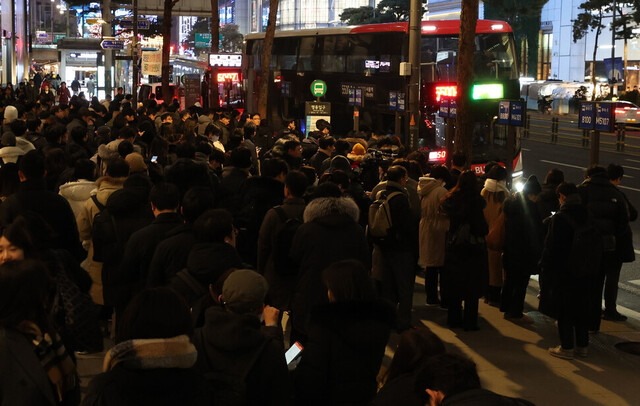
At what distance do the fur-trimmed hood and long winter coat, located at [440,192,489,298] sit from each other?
8.93 ft

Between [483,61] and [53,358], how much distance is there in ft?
65.2

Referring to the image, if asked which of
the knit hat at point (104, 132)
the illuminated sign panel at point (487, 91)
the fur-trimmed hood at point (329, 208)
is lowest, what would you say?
the fur-trimmed hood at point (329, 208)

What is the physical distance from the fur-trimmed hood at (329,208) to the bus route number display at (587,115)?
5687mm

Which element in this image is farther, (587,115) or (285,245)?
(587,115)

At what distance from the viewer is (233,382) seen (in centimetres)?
387

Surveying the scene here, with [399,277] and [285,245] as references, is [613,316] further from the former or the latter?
[285,245]

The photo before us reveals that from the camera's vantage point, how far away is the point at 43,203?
675 cm

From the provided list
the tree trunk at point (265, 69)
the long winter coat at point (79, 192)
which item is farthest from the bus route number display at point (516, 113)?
the tree trunk at point (265, 69)

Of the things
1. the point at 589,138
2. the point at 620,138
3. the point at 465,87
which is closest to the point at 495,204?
the point at 465,87

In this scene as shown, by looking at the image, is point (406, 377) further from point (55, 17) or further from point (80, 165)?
point (55, 17)

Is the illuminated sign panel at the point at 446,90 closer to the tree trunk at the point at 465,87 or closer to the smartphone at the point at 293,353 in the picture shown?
the tree trunk at the point at 465,87

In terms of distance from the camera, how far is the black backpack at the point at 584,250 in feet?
27.0

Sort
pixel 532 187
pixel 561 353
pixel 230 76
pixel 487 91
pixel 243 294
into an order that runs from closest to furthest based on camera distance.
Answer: pixel 243 294 → pixel 561 353 → pixel 532 187 → pixel 487 91 → pixel 230 76

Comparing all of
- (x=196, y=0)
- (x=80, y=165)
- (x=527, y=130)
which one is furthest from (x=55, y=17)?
(x=80, y=165)
